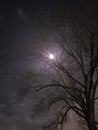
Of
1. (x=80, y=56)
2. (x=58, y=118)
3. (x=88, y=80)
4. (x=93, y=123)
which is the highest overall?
(x=80, y=56)

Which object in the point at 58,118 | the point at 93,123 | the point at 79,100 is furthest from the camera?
the point at 58,118

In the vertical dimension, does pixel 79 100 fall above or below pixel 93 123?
above

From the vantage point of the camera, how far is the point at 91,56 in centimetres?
1817

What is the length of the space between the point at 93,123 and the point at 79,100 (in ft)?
6.54

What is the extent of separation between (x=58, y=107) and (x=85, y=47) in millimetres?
4866

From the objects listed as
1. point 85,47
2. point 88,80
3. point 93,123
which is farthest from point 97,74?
point 93,123

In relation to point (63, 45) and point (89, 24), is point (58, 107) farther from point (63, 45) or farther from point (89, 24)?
point (89, 24)

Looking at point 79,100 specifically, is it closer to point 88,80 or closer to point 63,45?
point 88,80

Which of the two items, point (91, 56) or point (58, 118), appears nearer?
point (91, 56)

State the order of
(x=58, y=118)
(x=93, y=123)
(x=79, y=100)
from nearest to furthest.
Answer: (x=93, y=123), (x=79, y=100), (x=58, y=118)

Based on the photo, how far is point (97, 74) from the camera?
62.2 feet

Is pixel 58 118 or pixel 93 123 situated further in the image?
pixel 58 118

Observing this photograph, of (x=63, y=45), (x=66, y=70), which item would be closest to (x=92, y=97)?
(x=66, y=70)

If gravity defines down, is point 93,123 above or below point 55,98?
below
